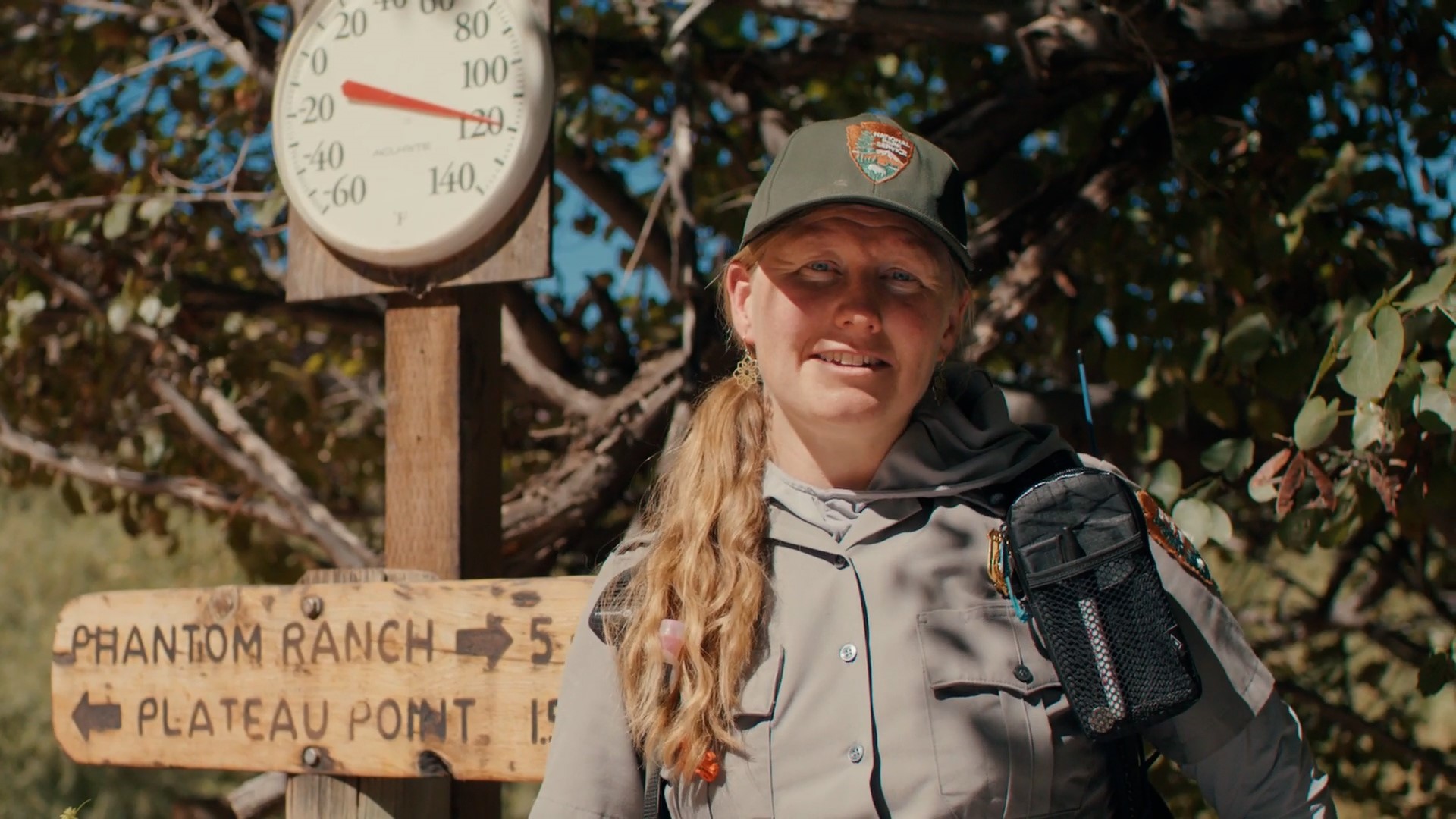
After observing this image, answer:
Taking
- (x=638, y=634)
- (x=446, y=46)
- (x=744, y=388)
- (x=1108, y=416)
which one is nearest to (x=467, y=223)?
(x=446, y=46)

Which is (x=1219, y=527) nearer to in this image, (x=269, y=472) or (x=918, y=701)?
(x=918, y=701)

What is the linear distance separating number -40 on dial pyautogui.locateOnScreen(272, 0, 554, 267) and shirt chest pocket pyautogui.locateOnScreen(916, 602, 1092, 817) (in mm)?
1078

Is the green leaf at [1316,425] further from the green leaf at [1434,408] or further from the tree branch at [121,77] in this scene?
the tree branch at [121,77]

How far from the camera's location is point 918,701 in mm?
1498

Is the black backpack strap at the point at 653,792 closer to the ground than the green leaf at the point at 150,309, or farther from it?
farther from it

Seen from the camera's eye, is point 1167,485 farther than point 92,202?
No

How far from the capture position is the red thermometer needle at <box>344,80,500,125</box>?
2.28 metres

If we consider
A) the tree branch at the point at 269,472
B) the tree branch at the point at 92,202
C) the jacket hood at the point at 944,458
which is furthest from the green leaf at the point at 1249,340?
the tree branch at the point at 92,202

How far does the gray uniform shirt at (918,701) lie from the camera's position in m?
1.48

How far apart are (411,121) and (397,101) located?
0.14 feet

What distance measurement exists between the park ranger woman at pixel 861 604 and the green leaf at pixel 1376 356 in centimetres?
54

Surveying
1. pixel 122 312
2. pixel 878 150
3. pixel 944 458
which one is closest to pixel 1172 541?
pixel 944 458

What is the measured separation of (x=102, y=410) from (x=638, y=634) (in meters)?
3.23

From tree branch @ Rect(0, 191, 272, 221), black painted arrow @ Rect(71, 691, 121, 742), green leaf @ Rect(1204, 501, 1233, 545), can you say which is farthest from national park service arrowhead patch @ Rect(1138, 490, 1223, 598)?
tree branch @ Rect(0, 191, 272, 221)
